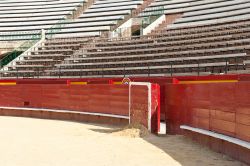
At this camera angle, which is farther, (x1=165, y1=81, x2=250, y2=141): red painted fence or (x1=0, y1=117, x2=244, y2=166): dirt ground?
(x1=0, y1=117, x2=244, y2=166): dirt ground

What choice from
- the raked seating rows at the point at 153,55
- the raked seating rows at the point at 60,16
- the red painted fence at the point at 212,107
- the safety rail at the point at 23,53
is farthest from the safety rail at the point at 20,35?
the red painted fence at the point at 212,107

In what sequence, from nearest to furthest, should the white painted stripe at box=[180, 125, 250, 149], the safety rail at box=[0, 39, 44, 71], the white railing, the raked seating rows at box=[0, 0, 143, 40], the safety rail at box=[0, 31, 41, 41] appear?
the white painted stripe at box=[180, 125, 250, 149] < the safety rail at box=[0, 39, 44, 71] < the white railing < the raked seating rows at box=[0, 0, 143, 40] < the safety rail at box=[0, 31, 41, 41]

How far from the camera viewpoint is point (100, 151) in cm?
655

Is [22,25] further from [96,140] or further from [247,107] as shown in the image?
[247,107]

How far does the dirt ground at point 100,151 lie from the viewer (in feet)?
18.4

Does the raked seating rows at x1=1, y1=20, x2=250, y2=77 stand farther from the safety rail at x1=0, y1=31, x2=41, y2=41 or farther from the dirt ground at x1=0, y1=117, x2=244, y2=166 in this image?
the dirt ground at x1=0, y1=117, x2=244, y2=166

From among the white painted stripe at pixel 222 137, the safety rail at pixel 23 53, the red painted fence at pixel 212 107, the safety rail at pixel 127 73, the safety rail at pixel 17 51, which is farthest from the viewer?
the safety rail at pixel 17 51

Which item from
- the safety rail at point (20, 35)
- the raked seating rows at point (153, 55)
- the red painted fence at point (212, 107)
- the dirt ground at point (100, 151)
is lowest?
the dirt ground at point (100, 151)

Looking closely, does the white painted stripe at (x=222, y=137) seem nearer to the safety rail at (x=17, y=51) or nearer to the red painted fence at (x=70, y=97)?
the red painted fence at (x=70, y=97)

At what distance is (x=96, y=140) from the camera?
782 cm

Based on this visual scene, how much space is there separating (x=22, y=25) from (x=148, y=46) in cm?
1477

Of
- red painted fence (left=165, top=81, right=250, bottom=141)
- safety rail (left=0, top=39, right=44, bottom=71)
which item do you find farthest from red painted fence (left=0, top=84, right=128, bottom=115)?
safety rail (left=0, top=39, right=44, bottom=71)

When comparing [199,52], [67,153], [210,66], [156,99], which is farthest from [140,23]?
[67,153]

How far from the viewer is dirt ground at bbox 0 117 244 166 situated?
5613 mm
